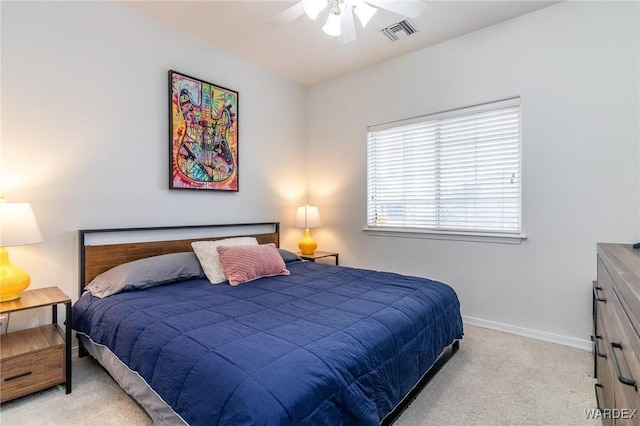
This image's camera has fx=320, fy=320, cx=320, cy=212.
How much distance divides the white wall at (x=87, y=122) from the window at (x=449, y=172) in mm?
1859

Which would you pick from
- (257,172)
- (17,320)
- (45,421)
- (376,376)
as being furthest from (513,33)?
(17,320)

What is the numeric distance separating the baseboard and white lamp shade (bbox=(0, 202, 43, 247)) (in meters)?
3.61

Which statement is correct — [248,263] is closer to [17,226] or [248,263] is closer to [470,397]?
[17,226]

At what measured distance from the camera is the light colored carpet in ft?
5.77

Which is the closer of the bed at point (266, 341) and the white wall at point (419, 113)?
the bed at point (266, 341)

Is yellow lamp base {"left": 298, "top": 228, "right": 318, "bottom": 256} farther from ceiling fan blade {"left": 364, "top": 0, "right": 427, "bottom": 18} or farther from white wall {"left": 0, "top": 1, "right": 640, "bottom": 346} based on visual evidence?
ceiling fan blade {"left": 364, "top": 0, "right": 427, "bottom": 18}

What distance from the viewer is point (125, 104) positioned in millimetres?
2748

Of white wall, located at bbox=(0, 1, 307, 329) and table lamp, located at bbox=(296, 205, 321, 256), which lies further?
table lamp, located at bbox=(296, 205, 321, 256)

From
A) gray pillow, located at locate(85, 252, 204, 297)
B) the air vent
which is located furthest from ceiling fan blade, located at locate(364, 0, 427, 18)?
gray pillow, located at locate(85, 252, 204, 297)

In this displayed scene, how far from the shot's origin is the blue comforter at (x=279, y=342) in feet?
3.84

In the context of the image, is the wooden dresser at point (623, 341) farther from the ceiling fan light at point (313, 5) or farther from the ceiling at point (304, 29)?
the ceiling at point (304, 29)

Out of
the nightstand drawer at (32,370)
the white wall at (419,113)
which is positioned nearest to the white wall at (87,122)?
the white wall at (419,113)

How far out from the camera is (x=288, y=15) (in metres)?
2.18

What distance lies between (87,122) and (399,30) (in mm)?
2852
